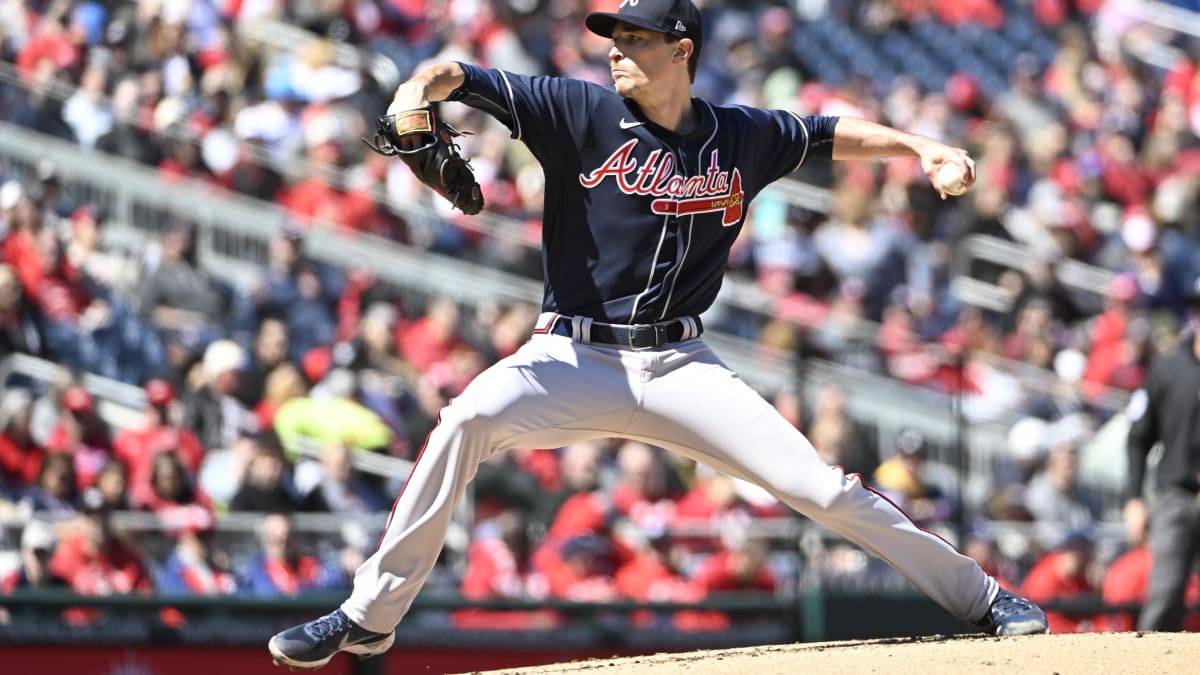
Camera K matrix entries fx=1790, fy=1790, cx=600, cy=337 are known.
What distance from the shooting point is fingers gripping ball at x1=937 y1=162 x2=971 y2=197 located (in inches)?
199

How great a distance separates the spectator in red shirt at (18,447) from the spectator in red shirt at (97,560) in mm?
734

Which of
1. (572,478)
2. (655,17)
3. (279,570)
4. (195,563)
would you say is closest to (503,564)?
(572,478)

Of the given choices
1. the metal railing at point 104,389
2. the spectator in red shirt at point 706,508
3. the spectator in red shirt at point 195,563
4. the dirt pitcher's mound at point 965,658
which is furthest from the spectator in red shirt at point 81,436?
the dirt pitcher's mound at point 965,658

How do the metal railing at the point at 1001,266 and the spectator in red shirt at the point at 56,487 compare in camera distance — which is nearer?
the spectator in red shirt at the point at 56,487

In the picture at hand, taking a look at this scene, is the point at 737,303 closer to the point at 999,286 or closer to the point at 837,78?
the point at 999,286

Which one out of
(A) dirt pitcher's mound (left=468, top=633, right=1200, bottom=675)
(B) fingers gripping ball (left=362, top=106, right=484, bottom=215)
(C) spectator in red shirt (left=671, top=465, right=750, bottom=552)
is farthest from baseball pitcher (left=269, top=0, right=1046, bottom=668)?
(C) spectator in red shirt (left=671, top=465, right=750, bottom=552)

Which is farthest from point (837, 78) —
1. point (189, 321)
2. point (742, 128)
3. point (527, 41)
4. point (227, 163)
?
point (742, 128)

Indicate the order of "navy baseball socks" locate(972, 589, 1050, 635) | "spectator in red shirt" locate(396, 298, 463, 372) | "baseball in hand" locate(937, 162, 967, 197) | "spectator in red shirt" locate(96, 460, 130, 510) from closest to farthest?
"baseball in hand" locate(937, 162, 967, 197) → "navy baseball socks" locate(972, 589, 1050, 635) → "spectator in red shirt" locate(96, 460, 130, 510) → "spectator in red shirt" locate(396, 298, 463, 372)

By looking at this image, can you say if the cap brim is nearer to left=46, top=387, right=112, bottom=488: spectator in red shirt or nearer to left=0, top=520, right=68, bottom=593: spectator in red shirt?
left=0, top=520, right=68, bottom=593: spectator in red shirt

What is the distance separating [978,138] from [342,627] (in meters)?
10.3

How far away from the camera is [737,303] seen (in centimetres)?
1130

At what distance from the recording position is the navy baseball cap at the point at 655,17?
506 cm

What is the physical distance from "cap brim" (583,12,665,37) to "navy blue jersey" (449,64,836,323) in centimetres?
18

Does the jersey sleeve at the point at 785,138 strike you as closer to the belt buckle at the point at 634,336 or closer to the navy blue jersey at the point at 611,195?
the navy blue jersey at the point at 611,195
